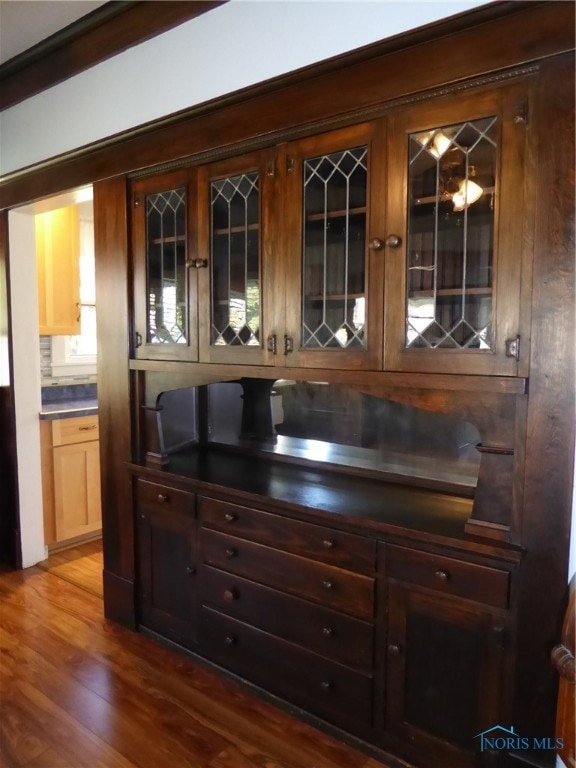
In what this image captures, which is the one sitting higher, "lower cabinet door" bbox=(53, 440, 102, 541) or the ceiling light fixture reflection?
the ceiling light fixture reflection

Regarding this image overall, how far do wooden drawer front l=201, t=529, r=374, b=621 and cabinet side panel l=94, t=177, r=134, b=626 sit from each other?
58 cm

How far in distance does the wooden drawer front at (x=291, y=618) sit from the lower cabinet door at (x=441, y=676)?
119 millimetres

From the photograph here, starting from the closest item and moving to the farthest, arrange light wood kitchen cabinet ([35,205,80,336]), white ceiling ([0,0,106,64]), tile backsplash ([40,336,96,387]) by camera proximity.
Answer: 1. white ceiling ([0,0,106,64])
2. light wood kitchen cabinet ([35,205,80,336])
3. tile backsplash ([40,336,96,387])

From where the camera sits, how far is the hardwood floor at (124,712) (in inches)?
71.7

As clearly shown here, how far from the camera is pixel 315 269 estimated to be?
187cm

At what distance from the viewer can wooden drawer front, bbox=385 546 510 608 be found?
1.55 m

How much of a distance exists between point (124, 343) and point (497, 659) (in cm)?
194

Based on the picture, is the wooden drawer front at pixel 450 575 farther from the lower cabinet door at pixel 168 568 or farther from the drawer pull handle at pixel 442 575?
the lower cabinet door at pixel 168 568

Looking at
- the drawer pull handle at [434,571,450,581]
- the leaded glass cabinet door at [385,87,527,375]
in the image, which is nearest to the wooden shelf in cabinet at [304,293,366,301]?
the leaded glass cabinet door at [385,87,527,375]

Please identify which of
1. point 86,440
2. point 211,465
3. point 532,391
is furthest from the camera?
point 86,440

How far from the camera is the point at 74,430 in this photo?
11.3 feet

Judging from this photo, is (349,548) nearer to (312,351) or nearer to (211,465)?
(312,351)

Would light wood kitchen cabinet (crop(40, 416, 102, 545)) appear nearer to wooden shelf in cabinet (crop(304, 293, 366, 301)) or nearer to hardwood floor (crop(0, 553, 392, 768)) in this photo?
hardwood floor (crop(0, 553, 392, 768))

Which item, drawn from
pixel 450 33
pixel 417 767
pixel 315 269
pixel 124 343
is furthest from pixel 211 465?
pixel 450 33
